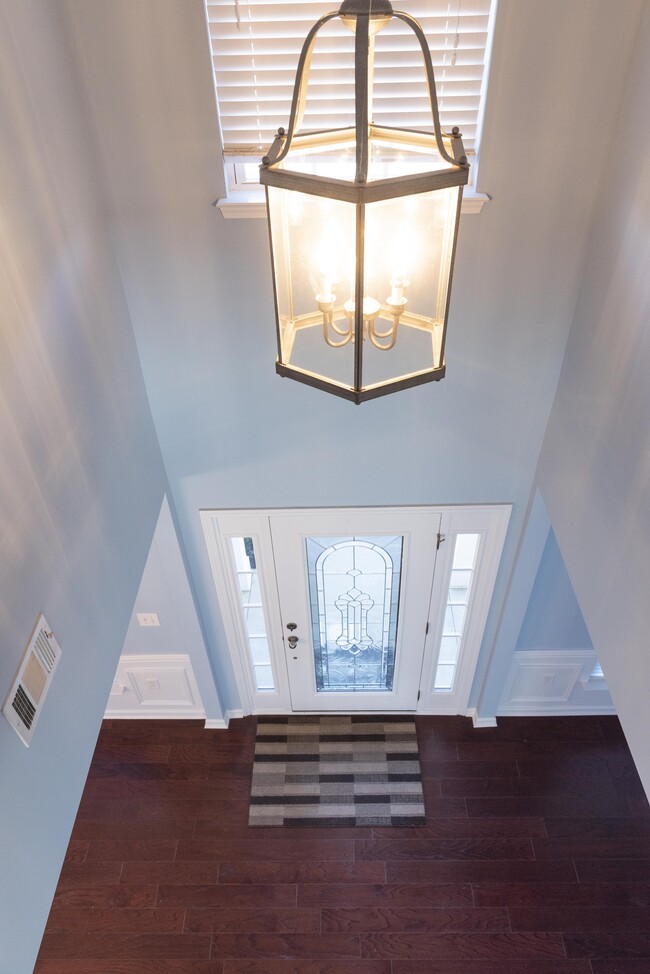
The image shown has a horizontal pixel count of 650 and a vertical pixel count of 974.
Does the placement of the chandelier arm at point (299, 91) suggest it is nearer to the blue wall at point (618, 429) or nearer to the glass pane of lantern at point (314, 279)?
the glass pane of lantern at point (314, 279)

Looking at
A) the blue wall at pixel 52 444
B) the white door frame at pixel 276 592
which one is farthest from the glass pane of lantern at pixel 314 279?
the white door frame at pixel 276 592

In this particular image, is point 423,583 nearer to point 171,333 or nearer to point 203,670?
point 203,670

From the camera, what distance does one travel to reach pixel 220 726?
4.48 metres

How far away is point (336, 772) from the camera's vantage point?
4.23m

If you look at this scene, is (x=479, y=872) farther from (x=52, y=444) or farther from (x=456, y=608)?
(x=52, y=444)

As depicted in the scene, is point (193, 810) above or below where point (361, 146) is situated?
below

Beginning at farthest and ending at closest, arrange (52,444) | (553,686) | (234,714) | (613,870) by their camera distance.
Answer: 1. (234,714)
2. (553,686)
3. (613,870)
4. (52,444)

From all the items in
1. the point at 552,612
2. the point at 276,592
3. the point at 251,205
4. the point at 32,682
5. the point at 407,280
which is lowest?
the point at 552,612

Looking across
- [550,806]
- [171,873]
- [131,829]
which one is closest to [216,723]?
[131,829]

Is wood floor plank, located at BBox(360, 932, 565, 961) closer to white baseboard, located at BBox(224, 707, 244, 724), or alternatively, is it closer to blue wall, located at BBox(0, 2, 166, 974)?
white baseboard, located at BBox(224, 707, 244, 724)

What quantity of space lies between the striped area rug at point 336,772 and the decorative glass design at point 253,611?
0.43m

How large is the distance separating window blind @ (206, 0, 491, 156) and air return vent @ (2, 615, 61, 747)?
5.84 feet

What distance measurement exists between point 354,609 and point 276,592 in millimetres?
494

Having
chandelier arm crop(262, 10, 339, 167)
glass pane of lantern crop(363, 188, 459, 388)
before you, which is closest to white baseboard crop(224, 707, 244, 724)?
glass pane of lantern crop(363, 188, 459, 388)
